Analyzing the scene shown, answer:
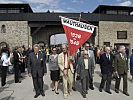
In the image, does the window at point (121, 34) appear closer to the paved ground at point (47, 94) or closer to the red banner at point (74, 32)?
the paved ground at point (47, 94)

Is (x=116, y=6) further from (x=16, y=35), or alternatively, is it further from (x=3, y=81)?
(x=3, y=81)

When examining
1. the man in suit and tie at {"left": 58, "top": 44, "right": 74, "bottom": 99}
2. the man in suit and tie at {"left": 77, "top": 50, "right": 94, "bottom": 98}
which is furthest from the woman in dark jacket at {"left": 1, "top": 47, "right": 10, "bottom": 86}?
the man in suit and tie at {"left": 77, "top": 50, "right": 94, "bottom": 98}

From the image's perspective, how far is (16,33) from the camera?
90.4 feet

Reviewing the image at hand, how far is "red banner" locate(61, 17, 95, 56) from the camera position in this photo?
729 cm

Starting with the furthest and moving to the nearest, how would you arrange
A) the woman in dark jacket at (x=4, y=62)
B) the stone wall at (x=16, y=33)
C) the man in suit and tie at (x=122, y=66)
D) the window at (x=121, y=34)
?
1. the window at (x=121, y=34)
2. the stone wall at (x=16, y=33)
3. the woman in dark jacket at (x=4, y=62)
4. the man in suit and tie at (x=122, y=66)

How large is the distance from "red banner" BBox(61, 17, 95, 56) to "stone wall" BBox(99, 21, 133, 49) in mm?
21187

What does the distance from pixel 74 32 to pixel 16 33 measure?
21161 mm

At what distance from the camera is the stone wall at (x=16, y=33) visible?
27.5 metres

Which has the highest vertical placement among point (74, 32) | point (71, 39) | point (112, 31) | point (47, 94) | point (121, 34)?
point (112, 31)

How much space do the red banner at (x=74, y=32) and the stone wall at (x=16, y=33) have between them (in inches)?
815

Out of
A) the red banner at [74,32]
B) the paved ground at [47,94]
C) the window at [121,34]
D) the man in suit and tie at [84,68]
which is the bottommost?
the paved ground at [47,94]

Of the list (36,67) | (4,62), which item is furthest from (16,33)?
(36,67)

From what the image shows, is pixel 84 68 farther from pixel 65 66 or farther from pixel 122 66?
pixel 122 66

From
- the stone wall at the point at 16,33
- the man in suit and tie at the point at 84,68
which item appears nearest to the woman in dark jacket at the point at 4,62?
the man in suit and tie at the point at 84,68
